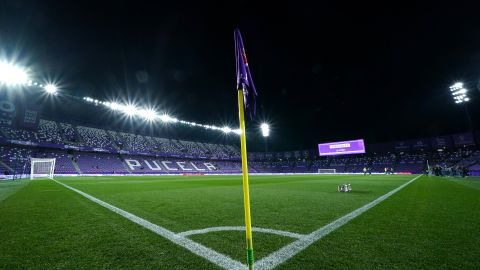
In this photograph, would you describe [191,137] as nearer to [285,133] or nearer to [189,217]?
[285,133]

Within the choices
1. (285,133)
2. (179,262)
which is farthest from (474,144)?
(179,262)

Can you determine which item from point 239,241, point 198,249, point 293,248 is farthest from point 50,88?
point 293,248

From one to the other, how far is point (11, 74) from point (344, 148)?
66563mm

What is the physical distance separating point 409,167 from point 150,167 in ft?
219

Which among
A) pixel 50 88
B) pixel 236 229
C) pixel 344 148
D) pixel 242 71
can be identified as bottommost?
pixel 236 229

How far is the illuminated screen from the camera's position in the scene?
53156mm

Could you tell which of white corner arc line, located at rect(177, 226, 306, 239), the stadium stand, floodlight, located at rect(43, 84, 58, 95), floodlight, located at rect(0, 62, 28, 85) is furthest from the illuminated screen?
floodlight, located at rect(0, 62, 28, 85)

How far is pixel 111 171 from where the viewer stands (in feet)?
161

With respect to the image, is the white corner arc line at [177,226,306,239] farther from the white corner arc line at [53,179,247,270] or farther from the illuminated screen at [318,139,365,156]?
the illuminated screen at [318,139,365,156]

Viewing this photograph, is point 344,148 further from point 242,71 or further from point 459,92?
point 242,71

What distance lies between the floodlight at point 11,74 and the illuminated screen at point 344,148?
62.3m

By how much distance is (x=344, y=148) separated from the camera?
183 feet

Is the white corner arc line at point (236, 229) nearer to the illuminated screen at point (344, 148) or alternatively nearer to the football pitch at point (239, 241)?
the football pitch at point (239, 241)

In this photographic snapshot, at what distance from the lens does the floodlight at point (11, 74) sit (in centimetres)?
3170
